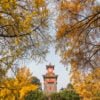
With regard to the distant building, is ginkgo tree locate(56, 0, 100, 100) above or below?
below

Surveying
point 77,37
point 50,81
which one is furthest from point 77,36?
point 50,81

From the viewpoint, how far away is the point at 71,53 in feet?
49.9

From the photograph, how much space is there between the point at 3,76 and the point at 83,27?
578 cm

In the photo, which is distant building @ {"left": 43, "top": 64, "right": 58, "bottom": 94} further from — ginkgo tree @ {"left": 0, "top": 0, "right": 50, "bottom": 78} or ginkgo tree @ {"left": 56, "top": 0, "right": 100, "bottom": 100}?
ginkgo tree @ {"left": 0, "top": 0, "right": 50, "bottom": 78}

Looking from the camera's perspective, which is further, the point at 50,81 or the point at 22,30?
the point at 50,81

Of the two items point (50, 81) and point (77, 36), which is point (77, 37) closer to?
point (77, 36)

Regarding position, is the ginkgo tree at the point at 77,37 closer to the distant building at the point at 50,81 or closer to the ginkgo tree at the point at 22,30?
the ginkgo tree at the point at 22,30

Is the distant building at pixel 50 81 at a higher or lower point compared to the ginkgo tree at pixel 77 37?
higher

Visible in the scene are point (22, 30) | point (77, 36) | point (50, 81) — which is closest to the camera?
point (22, 30)

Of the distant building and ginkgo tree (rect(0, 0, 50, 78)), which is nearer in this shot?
ginkgo tree (rect(0, 0, 50, 78))

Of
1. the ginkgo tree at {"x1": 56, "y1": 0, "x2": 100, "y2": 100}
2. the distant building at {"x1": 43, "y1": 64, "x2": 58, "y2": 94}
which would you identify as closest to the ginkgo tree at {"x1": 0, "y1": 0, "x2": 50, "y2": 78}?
the ginkgo tree at {"x1": 56, "y1": 0, "x2": 100, "y2": 100}

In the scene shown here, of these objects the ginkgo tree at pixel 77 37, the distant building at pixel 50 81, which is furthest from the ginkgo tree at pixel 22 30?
the distant building at pixel 50 81

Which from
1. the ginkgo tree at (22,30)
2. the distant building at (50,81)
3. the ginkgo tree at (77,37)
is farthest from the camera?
the distant building at (50,81)

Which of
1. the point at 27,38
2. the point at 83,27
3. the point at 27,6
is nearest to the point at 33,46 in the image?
the point at 27,38
